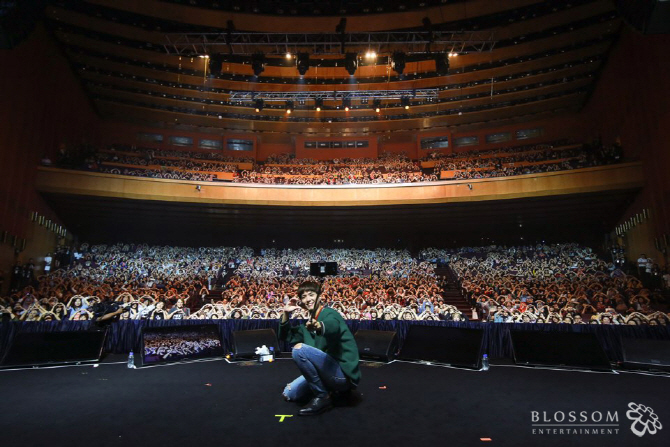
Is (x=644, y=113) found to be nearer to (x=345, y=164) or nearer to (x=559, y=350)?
(x=559, y=350)

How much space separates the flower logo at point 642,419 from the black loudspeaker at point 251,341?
5.22 meters

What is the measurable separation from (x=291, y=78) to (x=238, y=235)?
388 inches

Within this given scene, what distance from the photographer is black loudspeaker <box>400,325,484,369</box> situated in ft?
21.1

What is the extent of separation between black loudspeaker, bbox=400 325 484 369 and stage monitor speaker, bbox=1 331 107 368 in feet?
Result: 17.3

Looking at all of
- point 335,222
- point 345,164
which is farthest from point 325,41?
point 335,222

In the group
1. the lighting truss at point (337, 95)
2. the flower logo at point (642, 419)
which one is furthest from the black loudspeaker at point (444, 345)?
the lighting truss at point (337, 95)

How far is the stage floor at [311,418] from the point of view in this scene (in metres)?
3.48

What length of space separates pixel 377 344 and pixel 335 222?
54.4ft

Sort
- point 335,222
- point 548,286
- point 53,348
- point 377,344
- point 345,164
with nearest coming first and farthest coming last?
point 53,348
point 377,344
point 548,286
point 335,222
point 345,164

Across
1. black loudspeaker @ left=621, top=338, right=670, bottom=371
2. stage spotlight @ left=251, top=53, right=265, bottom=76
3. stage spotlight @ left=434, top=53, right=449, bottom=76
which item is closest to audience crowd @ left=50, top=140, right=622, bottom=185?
stage spotlight @ left=434, top=53, right=449, bottom=76

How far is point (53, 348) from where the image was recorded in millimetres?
6508

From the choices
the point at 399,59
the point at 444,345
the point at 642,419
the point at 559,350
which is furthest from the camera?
the point at 399,59

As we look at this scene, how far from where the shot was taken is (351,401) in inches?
179

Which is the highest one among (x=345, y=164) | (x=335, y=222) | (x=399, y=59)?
(x=399, y=59)
